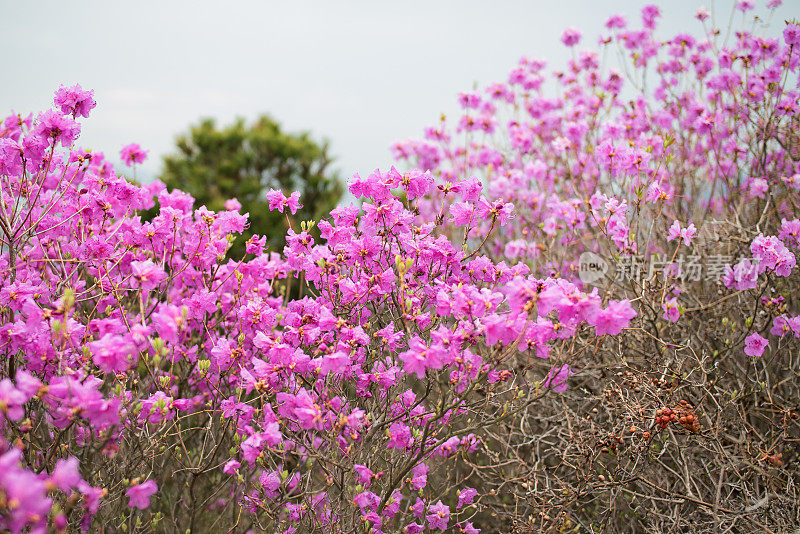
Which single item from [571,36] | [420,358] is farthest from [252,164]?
[420,358]

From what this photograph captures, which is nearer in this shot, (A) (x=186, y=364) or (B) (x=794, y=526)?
(B) (x=794, y=526)

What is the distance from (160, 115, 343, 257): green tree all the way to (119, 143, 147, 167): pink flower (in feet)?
22.0

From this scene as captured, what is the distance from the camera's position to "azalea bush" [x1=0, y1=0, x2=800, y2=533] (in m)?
2.16

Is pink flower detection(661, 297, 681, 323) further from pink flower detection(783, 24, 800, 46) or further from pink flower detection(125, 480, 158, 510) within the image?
pink flower detection(125, 480, 158, 510)

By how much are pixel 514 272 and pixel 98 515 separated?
2.09 m

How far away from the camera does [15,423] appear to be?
2.30 m

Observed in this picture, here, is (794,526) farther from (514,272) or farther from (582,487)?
(514,272)

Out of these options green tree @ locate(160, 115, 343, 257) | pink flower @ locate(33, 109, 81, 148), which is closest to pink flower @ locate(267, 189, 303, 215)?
pink flower @ locate(33, 109, 81, 148)

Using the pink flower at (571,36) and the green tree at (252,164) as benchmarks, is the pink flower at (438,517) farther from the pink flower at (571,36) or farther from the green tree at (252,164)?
the green tree at (252,164)

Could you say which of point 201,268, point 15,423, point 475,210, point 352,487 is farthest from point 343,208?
point 15,423

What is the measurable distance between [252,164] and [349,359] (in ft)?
29.9

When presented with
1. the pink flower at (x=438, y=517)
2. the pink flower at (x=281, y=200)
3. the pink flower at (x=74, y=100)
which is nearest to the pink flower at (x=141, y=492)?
the pink flower at (x=438, y=517)

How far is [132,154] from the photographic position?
11.5ft

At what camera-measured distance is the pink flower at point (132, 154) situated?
137 inches
